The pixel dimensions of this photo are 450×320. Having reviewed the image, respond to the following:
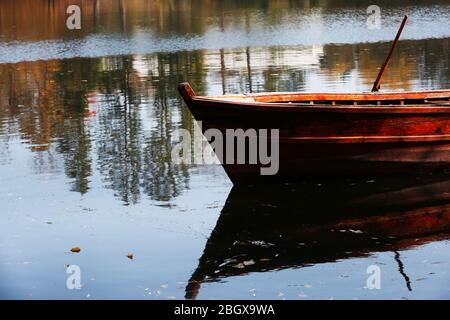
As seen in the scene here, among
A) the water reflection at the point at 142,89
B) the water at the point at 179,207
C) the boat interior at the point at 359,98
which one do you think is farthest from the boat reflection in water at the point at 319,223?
the water reflection at the point at 142,89

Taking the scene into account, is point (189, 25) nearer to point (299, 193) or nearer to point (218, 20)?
point (218, 20)

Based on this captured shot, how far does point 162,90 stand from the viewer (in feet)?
105

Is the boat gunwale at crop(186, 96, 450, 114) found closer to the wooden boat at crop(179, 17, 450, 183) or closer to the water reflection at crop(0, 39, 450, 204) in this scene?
the wooden boat at crop(179, 17, 450, 183)

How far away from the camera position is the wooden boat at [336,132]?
57.6 feet

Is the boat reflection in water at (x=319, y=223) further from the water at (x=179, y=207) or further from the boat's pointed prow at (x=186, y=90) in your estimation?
the boat's pointed prow at (x=186, y=90)

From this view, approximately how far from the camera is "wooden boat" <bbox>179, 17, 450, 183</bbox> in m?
17.5

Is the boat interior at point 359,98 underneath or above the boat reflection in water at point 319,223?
above

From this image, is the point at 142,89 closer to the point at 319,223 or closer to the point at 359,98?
the point at 359,98

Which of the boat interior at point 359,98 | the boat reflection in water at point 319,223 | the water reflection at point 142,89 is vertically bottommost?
the boat reflection in water at point 319,223

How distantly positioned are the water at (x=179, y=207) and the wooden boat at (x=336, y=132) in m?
0.32

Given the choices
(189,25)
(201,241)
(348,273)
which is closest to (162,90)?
(201,241)

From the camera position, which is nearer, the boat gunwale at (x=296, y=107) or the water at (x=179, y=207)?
the water at (x=179, y=207)


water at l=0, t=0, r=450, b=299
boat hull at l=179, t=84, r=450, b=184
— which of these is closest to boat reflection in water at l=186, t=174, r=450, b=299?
water at l=0, t=0, r=450, b=299

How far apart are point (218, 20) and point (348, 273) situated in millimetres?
47551
